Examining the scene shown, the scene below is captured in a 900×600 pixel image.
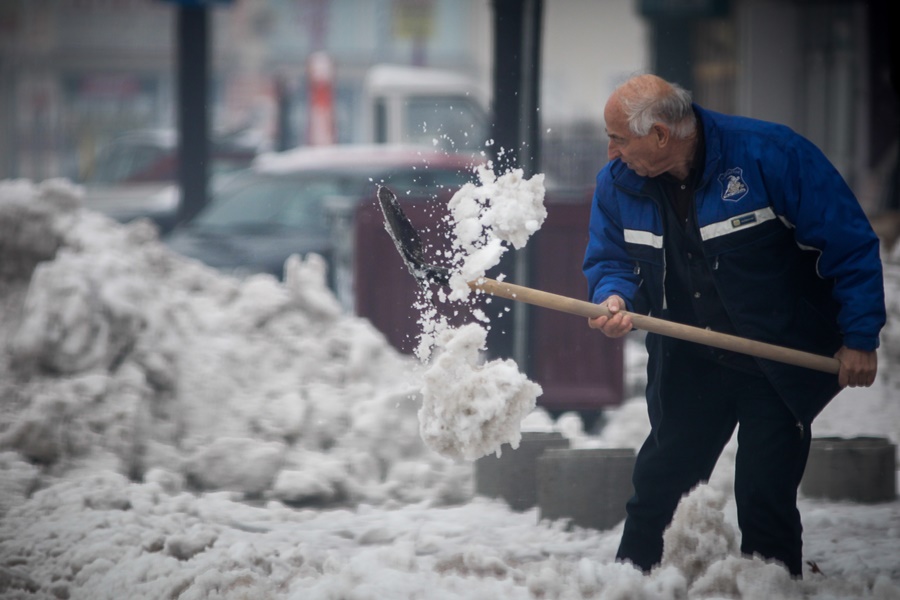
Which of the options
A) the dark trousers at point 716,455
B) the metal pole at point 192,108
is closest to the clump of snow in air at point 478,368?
the dark trousers at point 716,455

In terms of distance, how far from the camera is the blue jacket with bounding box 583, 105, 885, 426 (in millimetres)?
3236

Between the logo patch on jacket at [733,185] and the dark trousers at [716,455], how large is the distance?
→ 0.57 m

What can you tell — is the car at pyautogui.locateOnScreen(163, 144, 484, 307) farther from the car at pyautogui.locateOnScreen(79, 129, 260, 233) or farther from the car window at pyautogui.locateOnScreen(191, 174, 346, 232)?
the car at pyautogui.locateOnScreen(79, 129, 260, 233)

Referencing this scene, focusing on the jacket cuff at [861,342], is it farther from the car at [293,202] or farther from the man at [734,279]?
the car at [293,202]

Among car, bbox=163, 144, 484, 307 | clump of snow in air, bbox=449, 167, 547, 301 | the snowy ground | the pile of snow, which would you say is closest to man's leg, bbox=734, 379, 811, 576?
the snowy ground

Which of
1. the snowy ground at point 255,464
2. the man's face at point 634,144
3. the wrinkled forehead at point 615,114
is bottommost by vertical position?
the snowy ground at point 255,464

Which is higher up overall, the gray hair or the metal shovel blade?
the gray hair

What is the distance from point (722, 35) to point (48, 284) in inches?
442

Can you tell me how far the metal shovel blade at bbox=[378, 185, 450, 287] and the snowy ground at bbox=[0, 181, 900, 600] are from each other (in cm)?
99

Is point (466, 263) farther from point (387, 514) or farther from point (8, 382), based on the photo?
point (8, 382)

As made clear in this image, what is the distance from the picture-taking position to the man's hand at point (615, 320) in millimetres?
3352

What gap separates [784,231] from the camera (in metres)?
3.36

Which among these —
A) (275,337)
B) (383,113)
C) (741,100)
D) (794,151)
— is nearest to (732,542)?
(794,151)

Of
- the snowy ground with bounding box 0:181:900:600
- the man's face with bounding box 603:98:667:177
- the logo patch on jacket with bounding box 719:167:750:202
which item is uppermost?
the man's face with bounding box 603:98:667:177
